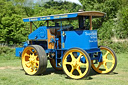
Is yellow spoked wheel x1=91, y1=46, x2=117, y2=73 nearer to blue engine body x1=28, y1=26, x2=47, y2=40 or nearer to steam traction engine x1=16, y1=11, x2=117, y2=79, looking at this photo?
steam traction engine x1=16, y1=11, x2=117, y2=79

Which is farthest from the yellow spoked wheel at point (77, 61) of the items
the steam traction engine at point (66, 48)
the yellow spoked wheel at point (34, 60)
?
the yellow spoked wheel at point (34, 60)

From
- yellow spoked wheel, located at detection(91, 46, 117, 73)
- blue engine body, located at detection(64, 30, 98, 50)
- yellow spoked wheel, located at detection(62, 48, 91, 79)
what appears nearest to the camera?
yellow spoked wheel, located at detection(62, 48, 91, 79)

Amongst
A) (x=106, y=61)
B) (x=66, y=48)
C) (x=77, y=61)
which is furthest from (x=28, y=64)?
(x=106, y=61)

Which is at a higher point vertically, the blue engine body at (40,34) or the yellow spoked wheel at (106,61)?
the blue engine body at (40,34)

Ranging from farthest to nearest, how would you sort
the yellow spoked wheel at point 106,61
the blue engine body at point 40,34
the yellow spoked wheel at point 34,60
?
the blue engine body at point 40,34
the yellow spoked wheel at point 106,61
the yellow spoked wheel at point 34,60

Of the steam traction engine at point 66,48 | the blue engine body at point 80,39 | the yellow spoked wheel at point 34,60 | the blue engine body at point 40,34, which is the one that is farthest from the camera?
the blue engine body at point 40,34

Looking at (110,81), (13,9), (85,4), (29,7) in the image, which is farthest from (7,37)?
(110,81)

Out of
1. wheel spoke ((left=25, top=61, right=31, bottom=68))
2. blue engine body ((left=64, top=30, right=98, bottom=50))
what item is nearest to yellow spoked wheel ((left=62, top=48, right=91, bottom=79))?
blue engine body ((left=64, top=30, right=98, bottom=50))

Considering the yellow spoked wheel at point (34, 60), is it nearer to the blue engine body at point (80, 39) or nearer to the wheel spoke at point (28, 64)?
the wheel spoke at point (28, 64)

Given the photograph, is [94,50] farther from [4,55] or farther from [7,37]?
[7,37]

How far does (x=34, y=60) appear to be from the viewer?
10789mm

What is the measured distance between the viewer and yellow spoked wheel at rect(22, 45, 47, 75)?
10375 mm

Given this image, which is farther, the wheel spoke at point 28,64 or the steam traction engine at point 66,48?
the wheel spoke at point 28,64

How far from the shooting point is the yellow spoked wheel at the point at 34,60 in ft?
34.0
